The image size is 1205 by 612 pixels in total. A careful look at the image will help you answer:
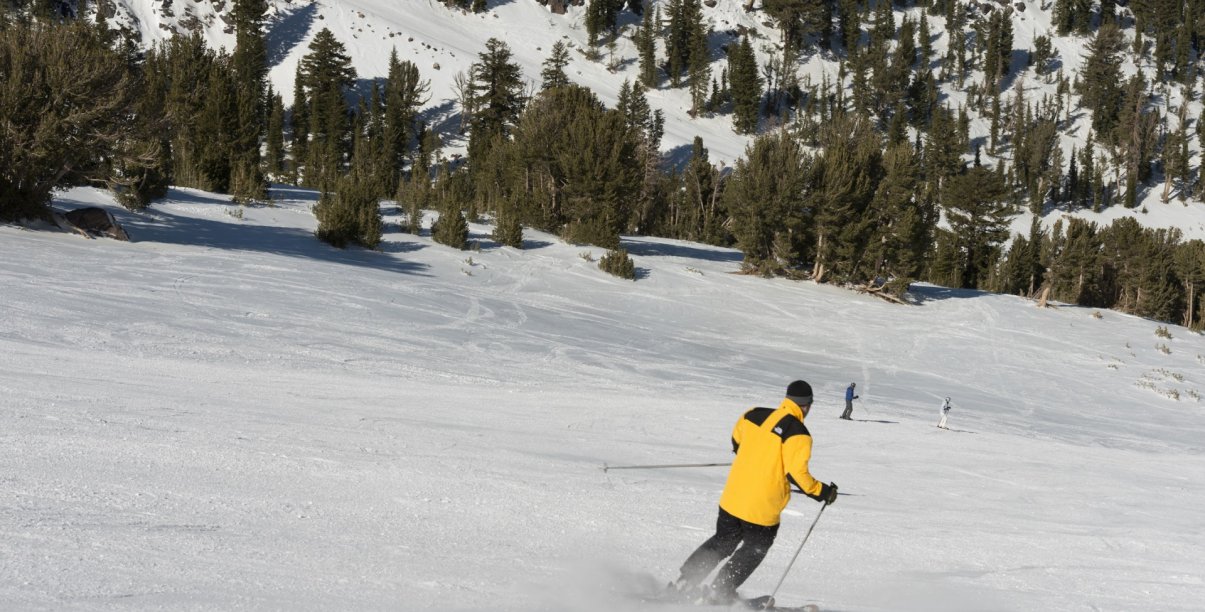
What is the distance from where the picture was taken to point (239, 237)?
21.3m

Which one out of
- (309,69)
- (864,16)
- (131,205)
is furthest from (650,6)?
(131,205)

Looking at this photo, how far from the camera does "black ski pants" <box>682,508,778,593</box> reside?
4852 mm

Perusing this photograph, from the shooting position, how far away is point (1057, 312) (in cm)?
3438

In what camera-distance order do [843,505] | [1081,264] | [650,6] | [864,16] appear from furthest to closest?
[864,16] < [650,6] < [1081,264] < [843,505]

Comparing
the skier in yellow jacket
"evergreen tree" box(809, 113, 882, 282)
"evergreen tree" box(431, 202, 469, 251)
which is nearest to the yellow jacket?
the skier in yellow jacket

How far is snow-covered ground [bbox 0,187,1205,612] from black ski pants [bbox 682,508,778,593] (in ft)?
1.04

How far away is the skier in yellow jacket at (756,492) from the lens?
4.75m

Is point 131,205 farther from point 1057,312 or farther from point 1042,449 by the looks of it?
point 1057,312

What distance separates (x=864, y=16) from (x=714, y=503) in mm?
109553

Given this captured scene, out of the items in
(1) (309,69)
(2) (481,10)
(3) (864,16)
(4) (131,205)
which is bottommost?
(4) (131,205)

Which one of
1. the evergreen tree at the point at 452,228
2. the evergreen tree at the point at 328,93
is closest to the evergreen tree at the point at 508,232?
the evergreen tree at the point at 452,228

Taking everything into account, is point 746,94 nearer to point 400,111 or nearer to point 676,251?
point 400,111

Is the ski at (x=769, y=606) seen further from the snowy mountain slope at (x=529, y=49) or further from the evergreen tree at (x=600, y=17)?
the evergreen tree at (x=600, y=17)

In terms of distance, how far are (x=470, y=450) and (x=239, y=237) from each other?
15666 millimetres
